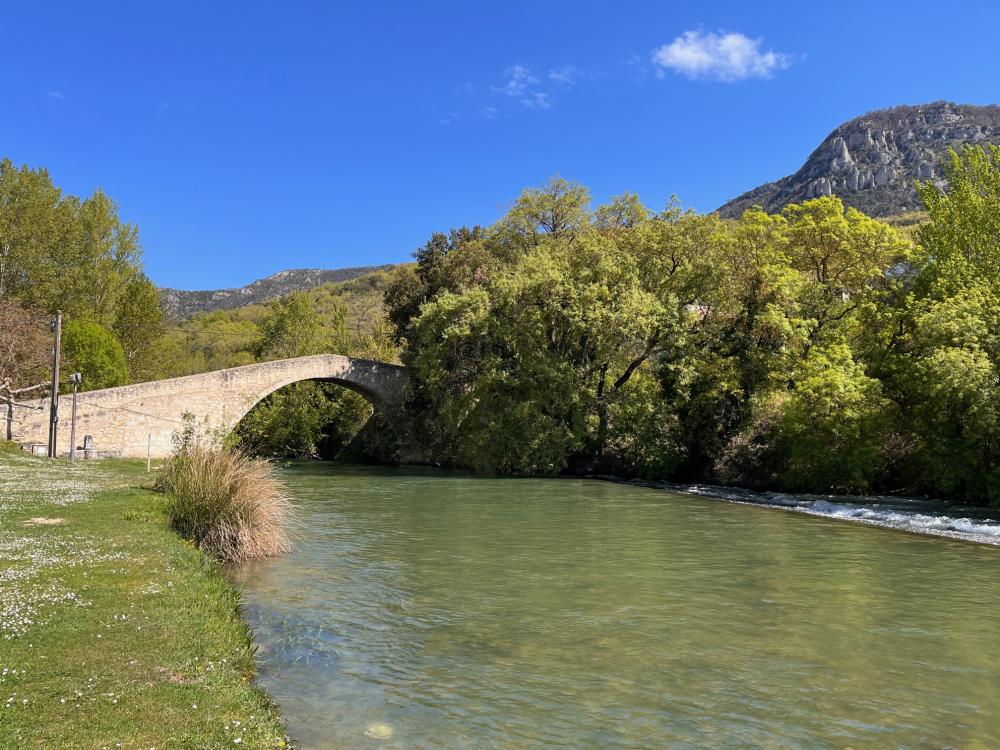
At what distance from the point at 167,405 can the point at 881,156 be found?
333 ft

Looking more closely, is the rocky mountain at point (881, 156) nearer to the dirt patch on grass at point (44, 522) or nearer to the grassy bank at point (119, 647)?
the dirt patch on grass at point (44, 522)

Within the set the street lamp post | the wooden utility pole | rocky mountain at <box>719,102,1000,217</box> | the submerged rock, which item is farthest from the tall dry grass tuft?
rocky mountain at <box>719,102,1000,217</box>

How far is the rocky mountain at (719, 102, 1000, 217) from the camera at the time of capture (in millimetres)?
89438

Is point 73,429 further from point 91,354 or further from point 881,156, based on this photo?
point 881,156

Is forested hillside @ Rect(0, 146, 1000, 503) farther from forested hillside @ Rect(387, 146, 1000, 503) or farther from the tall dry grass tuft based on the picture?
the tall dry grass tuft

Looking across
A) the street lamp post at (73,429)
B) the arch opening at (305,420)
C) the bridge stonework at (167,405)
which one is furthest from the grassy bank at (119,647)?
the arch opening at (305,420)

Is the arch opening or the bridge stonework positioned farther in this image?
the arch opening

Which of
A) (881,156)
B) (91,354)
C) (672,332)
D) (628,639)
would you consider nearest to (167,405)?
(91,354)

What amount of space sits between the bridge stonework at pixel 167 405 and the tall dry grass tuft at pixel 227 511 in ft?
54.4

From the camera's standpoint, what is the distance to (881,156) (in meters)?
101

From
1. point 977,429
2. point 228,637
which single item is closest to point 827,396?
point 977,429

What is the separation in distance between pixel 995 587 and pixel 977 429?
9944mm

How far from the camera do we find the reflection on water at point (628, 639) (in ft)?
18.7

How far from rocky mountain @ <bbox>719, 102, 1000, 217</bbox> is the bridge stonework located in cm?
6866
